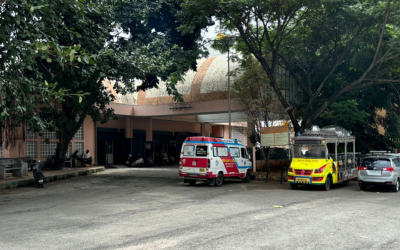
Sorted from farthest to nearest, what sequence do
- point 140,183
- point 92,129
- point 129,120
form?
point 129,120 < point 92,129 < point 140,183

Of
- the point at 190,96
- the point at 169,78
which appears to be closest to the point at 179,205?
the point at 169,78

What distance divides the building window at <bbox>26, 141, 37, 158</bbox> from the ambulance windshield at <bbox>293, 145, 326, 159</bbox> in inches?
696

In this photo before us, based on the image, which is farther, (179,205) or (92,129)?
(92,129)

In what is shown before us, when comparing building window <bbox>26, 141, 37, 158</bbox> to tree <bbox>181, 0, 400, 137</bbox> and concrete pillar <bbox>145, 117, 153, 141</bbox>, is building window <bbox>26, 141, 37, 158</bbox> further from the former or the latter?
tree <bbox>181, 0, 400, 137</bbox>

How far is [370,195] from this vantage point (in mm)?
14688

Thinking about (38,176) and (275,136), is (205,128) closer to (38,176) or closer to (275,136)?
(275,136)

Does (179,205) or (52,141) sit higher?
(52,141)

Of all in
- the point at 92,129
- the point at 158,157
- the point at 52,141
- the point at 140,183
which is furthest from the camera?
the point at 158,157

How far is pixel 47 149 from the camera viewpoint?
26.6 meters

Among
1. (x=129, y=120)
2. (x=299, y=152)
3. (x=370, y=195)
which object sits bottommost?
(x=370, y=195)

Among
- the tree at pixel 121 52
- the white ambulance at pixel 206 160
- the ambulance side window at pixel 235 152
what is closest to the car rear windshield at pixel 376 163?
the ambulance side window at pixel 235 152

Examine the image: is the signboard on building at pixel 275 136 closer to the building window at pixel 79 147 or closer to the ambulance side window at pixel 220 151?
the ambulance side window at pixel 220 151

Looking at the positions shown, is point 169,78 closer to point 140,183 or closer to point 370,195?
point 140,183

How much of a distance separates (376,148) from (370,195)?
14722mm
